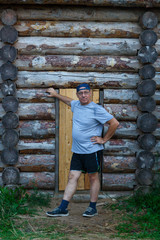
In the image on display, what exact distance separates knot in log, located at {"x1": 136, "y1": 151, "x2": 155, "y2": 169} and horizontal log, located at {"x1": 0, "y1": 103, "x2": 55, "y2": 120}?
6.33ft

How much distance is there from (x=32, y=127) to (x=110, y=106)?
1636 millimetres

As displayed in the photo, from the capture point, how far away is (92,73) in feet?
20.4

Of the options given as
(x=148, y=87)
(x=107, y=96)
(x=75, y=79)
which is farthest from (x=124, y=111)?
(x=75, y=79)

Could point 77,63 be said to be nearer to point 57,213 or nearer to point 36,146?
point 36,146

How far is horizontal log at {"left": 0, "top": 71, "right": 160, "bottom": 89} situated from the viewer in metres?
6.11

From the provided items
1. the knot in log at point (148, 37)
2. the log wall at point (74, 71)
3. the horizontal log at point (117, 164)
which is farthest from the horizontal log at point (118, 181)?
the knot in log at point (148, 37)

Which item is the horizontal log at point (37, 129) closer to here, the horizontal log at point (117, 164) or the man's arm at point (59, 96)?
the man's arm at point (59, 96)

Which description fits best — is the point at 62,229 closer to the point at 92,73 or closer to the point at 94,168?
the point at 94,168

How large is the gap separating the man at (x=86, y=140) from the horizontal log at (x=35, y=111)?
1.05 m

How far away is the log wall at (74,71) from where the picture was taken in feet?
20.0

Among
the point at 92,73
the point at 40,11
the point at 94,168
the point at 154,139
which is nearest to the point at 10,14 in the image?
the point at 40,11

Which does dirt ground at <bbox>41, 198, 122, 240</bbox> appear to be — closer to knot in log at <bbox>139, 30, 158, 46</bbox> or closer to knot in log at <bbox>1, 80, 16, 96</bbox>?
knot in log at <bbox>1, 80, 16, 96</bbox>

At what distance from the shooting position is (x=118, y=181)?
6.26m

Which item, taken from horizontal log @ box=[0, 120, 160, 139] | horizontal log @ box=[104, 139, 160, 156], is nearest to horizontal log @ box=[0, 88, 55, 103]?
horizontal log @ box=[0, 120, 160, 139]
